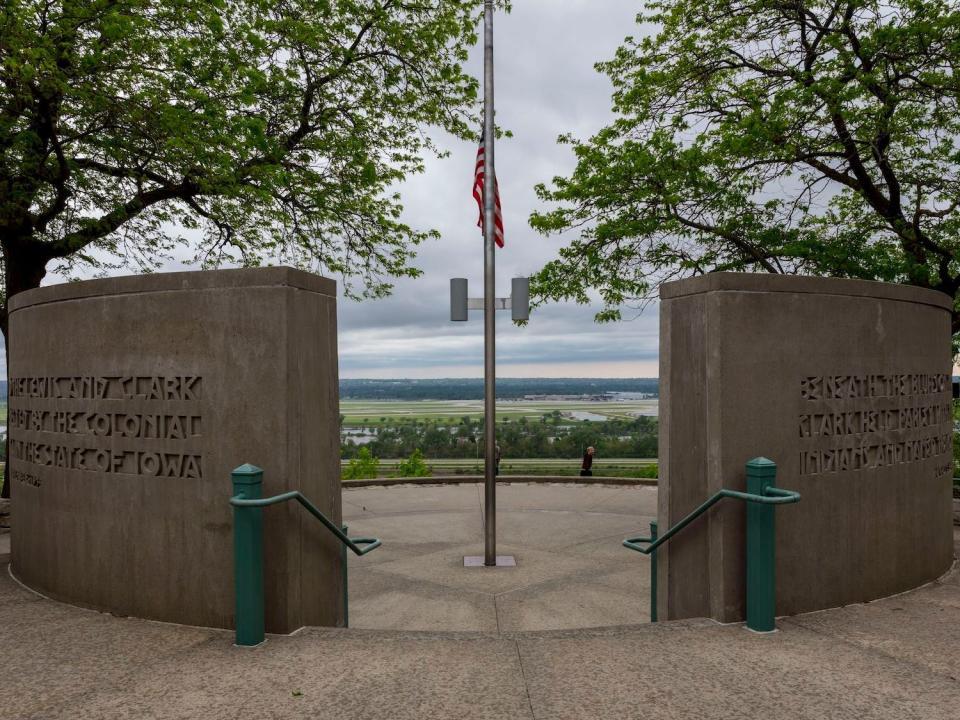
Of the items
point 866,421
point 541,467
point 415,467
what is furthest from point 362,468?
point 866,421

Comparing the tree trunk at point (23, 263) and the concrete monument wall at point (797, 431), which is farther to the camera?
the tree trunk at point (23, 263)

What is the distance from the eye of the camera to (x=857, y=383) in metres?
5.36

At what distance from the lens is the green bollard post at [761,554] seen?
4.55 metres

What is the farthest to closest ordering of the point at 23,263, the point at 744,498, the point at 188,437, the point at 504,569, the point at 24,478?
the point at 23,263, the point at 504,569, the point at 24,478, the point at 188,437, the point at 744,498

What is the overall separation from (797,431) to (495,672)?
9.80 ft

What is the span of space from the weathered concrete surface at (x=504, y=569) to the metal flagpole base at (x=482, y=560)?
0.12m

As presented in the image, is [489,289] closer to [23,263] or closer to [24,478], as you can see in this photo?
[24,478]

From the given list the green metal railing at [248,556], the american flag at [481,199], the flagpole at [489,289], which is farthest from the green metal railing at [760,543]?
the american flag at [481,199]

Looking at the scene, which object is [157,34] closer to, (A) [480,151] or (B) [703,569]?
(A) [480,151]

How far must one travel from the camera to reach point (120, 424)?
5.10 meters

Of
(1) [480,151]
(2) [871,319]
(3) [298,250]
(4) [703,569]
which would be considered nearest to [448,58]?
(3) [298,250]

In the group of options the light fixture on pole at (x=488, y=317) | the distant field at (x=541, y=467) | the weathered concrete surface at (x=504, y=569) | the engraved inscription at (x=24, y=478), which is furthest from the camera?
the distant field at (x=541, y=467)

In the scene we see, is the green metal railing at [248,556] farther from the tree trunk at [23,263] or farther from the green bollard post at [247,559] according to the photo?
the tree trunk at [23,263]

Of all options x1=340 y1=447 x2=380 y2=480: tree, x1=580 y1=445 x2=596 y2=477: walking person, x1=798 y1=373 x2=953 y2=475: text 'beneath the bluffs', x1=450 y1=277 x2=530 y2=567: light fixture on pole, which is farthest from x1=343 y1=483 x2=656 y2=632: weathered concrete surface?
x1=340 y1=447 x2=380 y2=480: tree
